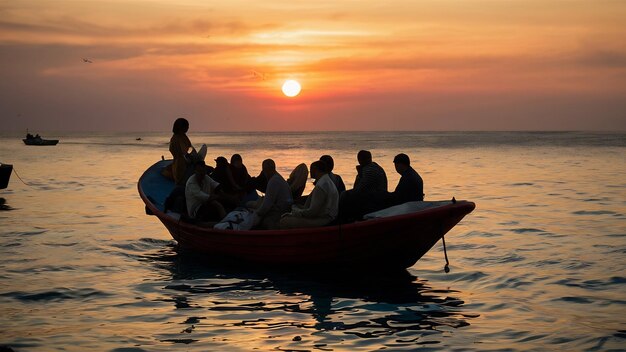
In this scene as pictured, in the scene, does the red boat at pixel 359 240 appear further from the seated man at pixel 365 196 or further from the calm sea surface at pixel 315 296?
the seated man at pixel 365 196

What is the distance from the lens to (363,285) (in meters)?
13.0

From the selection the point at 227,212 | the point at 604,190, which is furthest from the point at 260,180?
the point at 604,190

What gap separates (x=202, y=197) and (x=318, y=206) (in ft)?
10.0

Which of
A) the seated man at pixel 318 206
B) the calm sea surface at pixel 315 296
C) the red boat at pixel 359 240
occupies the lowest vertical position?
the calm sea surface at pixel 315 296

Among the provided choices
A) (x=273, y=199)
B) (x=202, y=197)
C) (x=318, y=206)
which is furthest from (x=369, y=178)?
(x=202, y=197)

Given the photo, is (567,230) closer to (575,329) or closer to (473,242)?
(473,242)

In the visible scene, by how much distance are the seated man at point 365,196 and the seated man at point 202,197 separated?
10.1 feet

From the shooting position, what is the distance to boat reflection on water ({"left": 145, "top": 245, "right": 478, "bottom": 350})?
9.97m

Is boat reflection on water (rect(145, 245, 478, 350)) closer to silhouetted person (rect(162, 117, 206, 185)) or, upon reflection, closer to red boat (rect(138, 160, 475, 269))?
red boat (rect(138, 160, 475, 269))

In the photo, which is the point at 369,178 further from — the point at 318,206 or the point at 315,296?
the point at 315,296

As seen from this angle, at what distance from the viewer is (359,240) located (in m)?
12.8

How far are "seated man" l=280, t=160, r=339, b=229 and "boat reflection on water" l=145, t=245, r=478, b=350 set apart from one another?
1045 millimetres

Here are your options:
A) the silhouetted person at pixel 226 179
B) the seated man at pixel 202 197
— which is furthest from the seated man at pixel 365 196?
the silhouetted person at pixel 226 179

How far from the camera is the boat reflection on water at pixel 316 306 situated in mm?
9969
